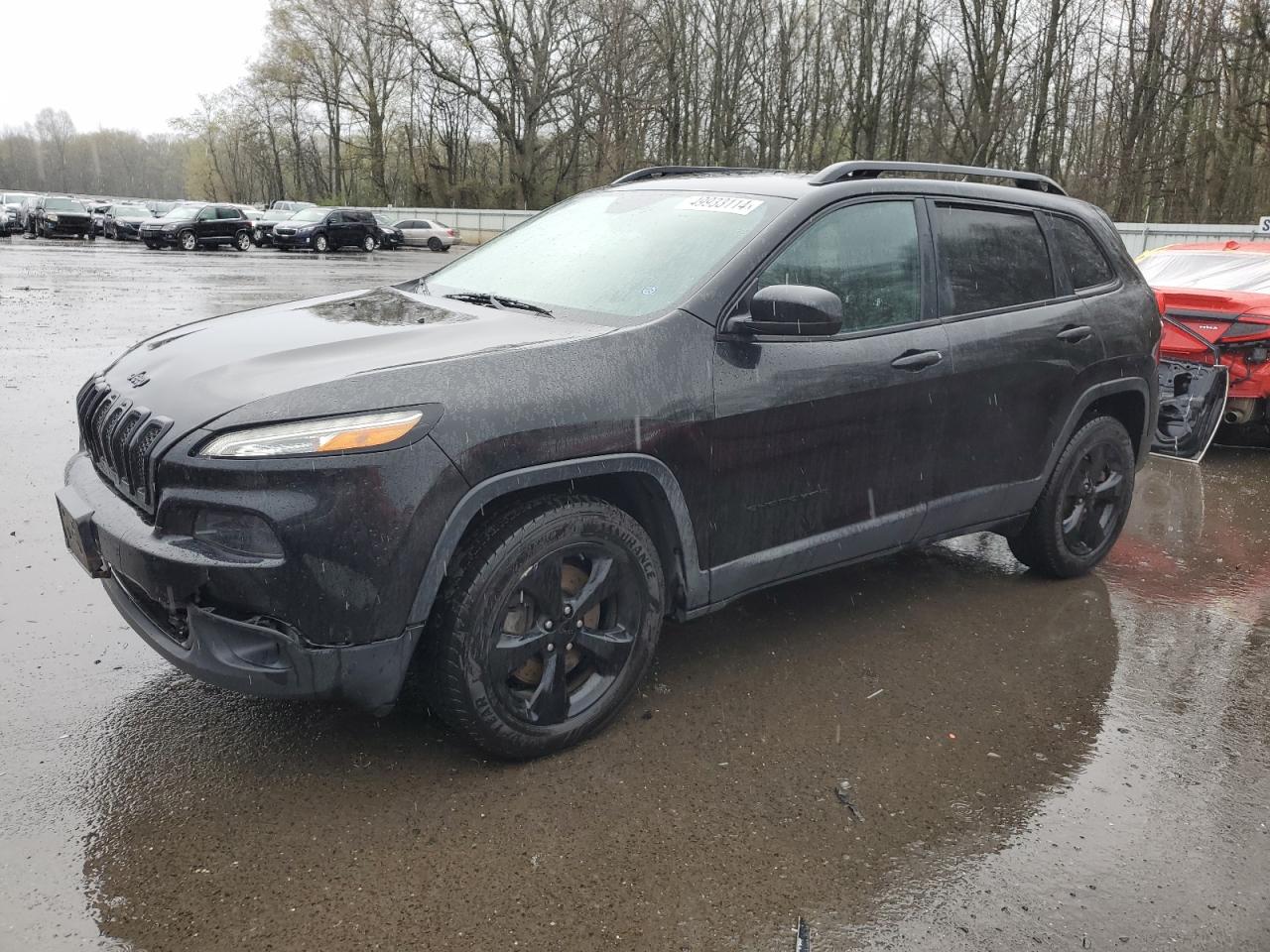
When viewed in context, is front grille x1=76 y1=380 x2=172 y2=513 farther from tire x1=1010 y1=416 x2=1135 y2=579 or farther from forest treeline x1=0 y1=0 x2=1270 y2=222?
forest treeline x1=0 y1=0 x2=1270 y2=222

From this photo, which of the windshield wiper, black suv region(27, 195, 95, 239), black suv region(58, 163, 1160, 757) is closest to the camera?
black suv region(58, 163, 1160, 757)

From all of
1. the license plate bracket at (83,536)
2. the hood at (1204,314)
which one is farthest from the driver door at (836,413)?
the hood at (1204,314)

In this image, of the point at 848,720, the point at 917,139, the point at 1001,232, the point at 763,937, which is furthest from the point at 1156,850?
the point at 917,139

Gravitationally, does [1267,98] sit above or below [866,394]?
above

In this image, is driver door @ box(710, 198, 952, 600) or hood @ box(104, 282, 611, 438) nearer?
hood @ box(104, 282, 611, 438)

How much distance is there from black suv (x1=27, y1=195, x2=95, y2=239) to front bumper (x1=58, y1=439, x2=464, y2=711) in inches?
1535

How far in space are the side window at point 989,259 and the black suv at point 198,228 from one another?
3322cm

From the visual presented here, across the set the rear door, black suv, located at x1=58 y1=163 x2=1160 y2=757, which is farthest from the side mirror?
the rear door

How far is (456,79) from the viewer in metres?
48.2

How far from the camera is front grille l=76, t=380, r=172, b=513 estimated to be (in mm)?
2688

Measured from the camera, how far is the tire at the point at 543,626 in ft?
9.09

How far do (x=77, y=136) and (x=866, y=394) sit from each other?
162940 millimetres

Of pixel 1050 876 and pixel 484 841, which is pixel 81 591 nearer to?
pixel 484 841

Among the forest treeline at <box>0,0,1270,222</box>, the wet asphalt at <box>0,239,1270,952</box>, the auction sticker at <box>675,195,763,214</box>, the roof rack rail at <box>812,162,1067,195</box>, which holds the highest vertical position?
the forest treeline at <box>0,0,1270,222</box>
